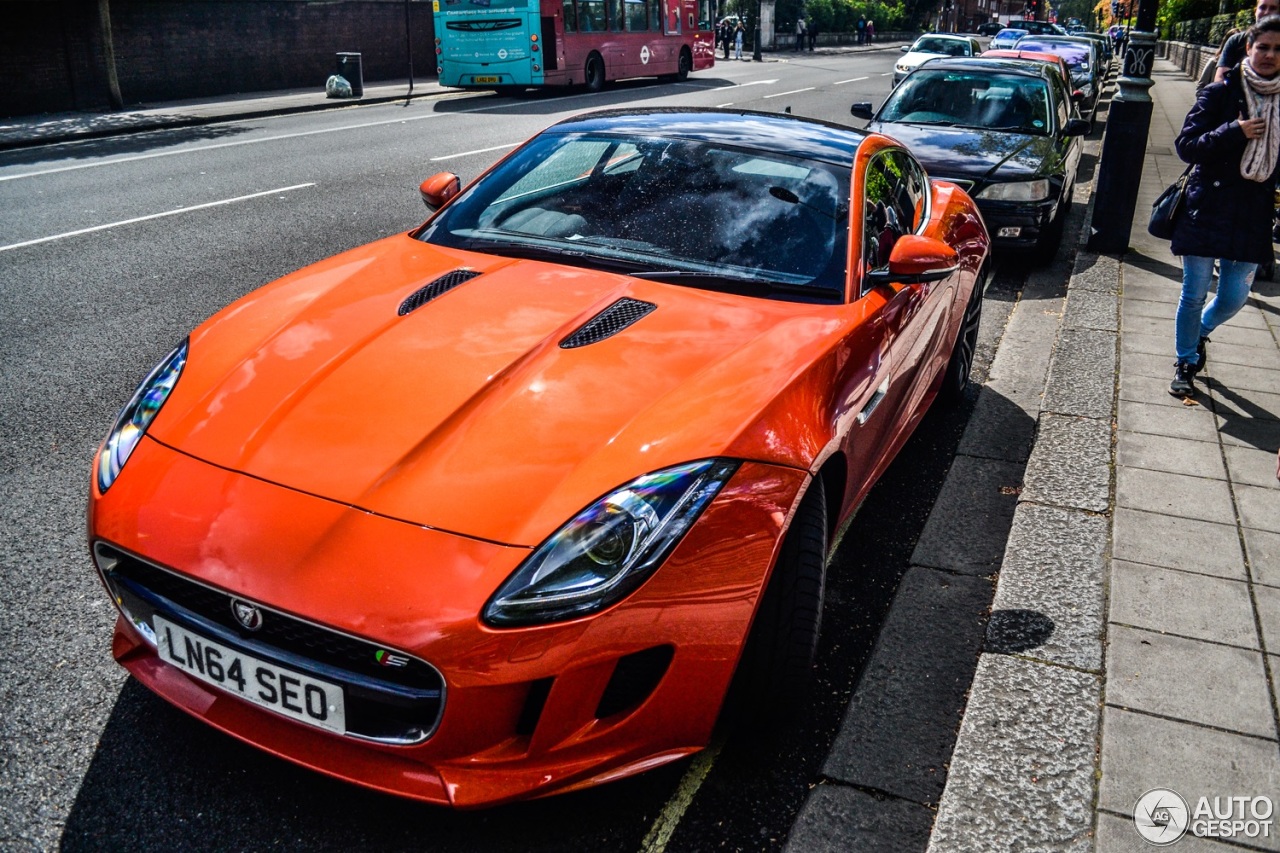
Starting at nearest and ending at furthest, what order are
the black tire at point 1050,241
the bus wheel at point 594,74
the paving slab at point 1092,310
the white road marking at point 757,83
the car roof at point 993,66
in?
the paving slab at point 1092,310
the black tire at point 1050,241
the car roof at point 993,66
the bus wheel at point 594,74
the white road marking at point 757,83

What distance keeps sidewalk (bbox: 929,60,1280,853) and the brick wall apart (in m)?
19.6

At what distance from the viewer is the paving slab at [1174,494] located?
4051mm

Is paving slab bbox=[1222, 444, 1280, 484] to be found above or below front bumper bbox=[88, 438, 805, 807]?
below

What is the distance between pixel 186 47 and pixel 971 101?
1892 centimetres

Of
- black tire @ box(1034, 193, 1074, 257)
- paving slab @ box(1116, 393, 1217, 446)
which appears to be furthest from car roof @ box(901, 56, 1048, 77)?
paving slab @ box(1116, 393, 1217, 446)

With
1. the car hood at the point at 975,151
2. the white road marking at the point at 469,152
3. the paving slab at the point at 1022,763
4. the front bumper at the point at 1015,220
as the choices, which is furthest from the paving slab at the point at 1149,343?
the white road marking at the point at 469,152

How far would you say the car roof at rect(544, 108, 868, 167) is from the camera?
388 centimetres

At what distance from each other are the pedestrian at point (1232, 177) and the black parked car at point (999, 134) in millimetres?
2795

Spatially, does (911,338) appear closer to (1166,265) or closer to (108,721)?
(108,721)

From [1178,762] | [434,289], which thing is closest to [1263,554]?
[1178,762]

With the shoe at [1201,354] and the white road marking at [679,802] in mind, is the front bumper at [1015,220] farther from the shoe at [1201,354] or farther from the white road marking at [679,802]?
the white road marking at [679,802]

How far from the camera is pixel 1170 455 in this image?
180 inches

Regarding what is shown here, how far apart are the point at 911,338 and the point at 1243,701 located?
1.53 metres

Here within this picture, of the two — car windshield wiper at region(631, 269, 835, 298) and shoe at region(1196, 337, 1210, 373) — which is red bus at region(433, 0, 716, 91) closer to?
shoe at region(1196, 337, 1210, 373)
